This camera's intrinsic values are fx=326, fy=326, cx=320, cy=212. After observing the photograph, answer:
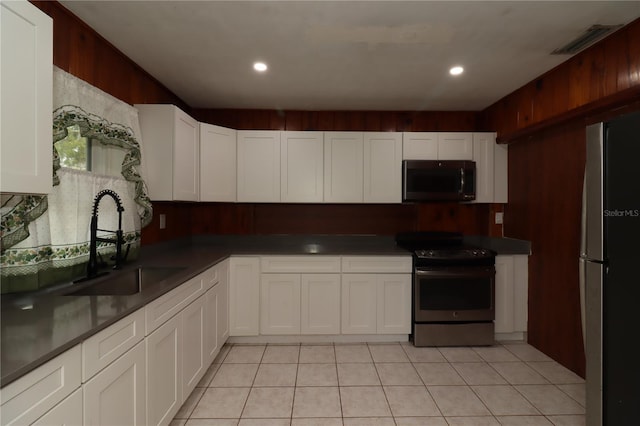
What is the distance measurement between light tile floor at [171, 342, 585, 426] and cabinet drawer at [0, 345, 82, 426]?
113 centimetres

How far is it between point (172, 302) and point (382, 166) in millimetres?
2347

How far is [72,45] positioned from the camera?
6.15 ft

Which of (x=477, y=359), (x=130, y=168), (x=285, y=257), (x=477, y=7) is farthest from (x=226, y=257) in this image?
(x=477, y=7)

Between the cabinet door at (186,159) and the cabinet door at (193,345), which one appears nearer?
the cabinet door at (193,345)

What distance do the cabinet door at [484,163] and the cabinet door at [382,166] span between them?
807mm

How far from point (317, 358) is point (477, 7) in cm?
271

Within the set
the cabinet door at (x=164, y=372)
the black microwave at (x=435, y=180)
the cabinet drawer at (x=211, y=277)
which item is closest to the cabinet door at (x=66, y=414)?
the cabinet door at (x=164, y=372)

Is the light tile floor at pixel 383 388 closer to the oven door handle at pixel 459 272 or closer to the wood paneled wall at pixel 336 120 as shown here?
the oven door handle at pixel 459 272

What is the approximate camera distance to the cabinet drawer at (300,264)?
305cm

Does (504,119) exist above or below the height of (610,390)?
above

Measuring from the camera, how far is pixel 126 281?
6.80 feet

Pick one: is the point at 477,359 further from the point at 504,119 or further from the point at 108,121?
the point at 108,121

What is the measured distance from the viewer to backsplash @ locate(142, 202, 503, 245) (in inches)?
A: 142

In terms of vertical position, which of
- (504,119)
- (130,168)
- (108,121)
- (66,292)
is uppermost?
(504,119)
